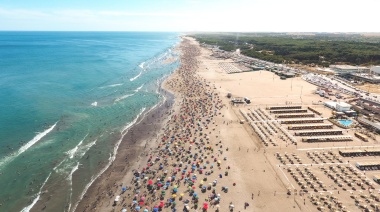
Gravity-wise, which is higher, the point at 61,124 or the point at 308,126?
the point at 61,124

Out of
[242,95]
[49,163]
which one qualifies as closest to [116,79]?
[242,95]

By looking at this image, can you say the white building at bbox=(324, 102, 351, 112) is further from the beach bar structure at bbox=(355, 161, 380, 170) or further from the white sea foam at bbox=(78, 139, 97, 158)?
the white sea foam at bbox=(78, 139, 97, 158)

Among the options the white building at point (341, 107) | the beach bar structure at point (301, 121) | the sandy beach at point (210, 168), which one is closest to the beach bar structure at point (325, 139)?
the sandy beach at point (210, 168)

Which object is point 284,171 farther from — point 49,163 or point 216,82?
point 216,82

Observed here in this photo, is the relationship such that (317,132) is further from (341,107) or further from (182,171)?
(182,171)

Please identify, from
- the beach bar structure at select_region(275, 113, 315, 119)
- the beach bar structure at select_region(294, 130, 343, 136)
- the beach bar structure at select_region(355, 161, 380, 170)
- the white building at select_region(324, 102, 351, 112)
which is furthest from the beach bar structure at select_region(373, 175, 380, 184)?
the white building at select_region(324, 102, 351, 112)

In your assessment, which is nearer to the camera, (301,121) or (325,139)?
(325,139)

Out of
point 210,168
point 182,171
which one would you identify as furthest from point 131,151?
point 210,168

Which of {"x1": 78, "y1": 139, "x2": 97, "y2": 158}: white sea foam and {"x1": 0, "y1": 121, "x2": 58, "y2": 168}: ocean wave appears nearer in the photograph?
{"x1": 0, "y1": 121, "x2": 58, "y2": 168}: ocean wave
